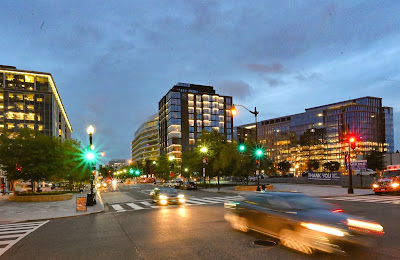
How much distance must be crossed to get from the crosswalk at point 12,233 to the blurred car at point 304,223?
8.23 meters

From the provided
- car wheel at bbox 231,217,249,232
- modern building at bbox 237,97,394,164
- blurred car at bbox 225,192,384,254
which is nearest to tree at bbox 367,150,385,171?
modern building at bbox 237,97,394,164

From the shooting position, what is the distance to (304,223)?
8.02 m

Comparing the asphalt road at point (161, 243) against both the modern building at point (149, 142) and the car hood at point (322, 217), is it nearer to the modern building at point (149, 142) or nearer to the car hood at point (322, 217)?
the car hood at point (322, 217)

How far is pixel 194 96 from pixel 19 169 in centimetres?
11437

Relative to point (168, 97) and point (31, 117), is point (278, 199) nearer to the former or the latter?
point (31, 117)

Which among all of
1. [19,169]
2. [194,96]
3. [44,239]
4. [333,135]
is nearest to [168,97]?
[194,96]

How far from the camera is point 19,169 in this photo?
95.8 feet

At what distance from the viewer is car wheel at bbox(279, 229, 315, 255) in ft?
26.1

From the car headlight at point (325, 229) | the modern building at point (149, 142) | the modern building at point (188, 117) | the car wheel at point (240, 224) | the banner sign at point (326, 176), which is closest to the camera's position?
the car headlight at point (325, 229)

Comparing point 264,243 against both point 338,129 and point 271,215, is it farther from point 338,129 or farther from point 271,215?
point 338,129

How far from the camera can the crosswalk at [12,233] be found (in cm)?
1021

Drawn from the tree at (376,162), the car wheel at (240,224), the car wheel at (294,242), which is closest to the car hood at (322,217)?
the car wheel at (294,242)

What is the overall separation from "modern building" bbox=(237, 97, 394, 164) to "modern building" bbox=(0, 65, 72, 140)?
9803 cm

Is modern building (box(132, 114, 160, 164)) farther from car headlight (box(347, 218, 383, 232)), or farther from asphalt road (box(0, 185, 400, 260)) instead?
car headlight (box(347, 218, 383, 232))
